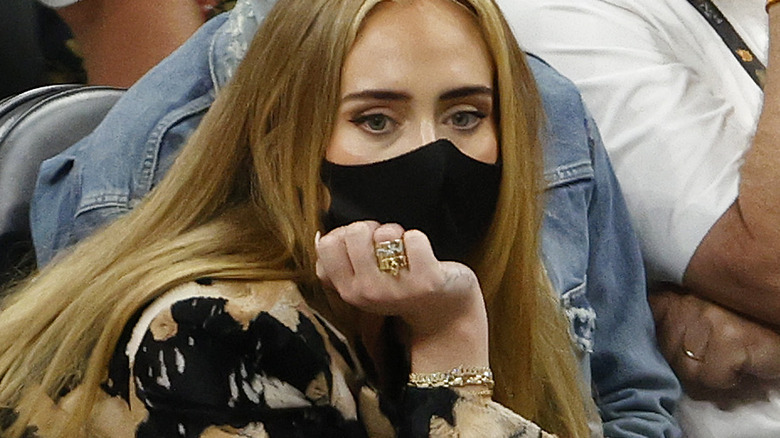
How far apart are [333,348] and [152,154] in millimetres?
356

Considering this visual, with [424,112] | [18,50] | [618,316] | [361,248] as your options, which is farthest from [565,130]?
[18,50]

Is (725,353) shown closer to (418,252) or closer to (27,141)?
(418,252)

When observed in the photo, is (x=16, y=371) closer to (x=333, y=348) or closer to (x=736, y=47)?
(x=333, y=348)

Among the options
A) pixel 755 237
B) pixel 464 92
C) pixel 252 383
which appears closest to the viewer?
pixel 252 383

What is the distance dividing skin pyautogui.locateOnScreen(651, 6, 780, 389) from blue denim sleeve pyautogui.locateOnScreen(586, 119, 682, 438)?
5 cm

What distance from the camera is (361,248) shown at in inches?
30.1

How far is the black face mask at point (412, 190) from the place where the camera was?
2.73 feet

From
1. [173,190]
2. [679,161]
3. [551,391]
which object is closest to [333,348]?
[173,190]

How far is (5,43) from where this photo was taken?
1.42m

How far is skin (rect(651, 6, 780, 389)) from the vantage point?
1220 mm

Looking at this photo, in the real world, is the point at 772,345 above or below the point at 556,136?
below

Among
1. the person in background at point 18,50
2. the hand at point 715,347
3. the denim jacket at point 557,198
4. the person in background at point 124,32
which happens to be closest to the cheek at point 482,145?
the denim jacket at point 557,198

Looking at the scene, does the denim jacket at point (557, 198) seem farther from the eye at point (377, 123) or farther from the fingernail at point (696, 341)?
the eye at point (377, 123)

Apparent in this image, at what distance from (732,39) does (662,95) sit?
123mm
